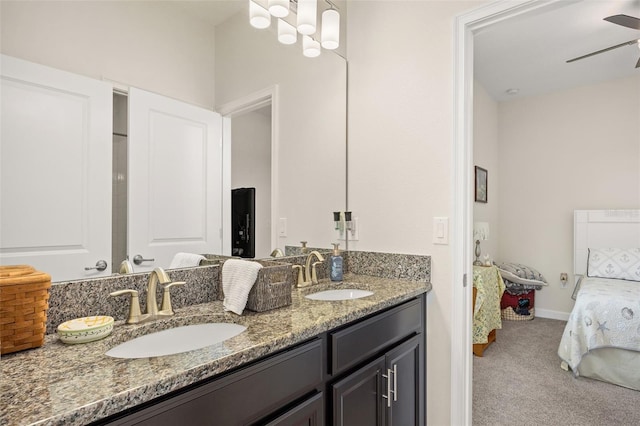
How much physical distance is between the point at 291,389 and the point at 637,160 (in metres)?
4.70

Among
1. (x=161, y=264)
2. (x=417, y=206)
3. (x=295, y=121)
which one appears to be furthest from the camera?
(x=295, y=121)

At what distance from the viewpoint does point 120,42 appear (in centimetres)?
116

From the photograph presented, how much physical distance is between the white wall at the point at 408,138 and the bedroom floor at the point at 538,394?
0.83 meters

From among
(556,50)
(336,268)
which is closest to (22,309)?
(336,268)

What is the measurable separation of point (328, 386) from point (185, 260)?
68cm

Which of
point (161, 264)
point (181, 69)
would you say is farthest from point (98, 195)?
point (181, 69)

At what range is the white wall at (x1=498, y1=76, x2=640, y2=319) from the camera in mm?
4016

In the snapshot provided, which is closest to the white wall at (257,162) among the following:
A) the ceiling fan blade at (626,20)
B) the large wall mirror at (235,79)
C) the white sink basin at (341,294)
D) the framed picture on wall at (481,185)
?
the large wall mirror at (235,79)

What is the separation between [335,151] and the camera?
6.81 feet

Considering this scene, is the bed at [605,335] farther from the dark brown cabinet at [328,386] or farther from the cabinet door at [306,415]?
the cabinet door at [306,415]

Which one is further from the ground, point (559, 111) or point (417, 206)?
point (559, 111)

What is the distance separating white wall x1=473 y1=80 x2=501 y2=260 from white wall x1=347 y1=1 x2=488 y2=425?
262 cm

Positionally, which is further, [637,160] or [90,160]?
[637,160]

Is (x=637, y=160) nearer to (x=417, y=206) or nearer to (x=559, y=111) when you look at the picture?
(x=559, y=111)
